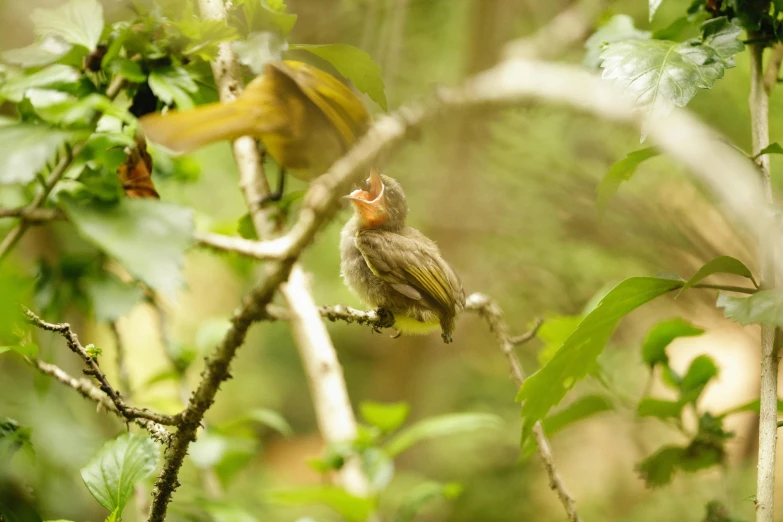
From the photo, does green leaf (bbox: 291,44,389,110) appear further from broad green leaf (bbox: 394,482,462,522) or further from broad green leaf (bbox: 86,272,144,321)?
broad green leaf (bbox: 394,482,462,522)

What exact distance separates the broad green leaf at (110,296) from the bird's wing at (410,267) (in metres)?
0.58

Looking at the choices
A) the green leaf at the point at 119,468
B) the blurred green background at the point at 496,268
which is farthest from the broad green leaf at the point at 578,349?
the blurred green background at the point at 496,268

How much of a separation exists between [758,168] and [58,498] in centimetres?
135

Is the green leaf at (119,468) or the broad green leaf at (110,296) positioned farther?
the broad green leaf at (110,296)

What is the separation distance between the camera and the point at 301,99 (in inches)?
59.0

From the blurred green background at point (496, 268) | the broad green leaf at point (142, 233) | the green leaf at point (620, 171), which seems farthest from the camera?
the blurred green background at point (496, 268)

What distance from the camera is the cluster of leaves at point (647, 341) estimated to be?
1.13 m

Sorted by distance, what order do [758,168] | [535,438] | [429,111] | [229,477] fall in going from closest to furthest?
[429,111] < [758,168] < [535,438] < [229,477]

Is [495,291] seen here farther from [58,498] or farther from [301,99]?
[58,498]

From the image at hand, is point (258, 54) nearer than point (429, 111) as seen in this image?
No

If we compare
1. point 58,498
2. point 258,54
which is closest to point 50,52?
point 258,54

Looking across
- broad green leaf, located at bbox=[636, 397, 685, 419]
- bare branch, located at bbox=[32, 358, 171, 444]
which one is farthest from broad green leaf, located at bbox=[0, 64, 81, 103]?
broad green leaf, located at bbox=[636, 397, 685, 419]

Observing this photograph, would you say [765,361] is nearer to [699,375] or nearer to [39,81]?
[699,375]

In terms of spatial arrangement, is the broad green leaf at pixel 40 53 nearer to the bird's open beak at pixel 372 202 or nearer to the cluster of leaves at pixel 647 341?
the bird's open beak at pixel 372 202
